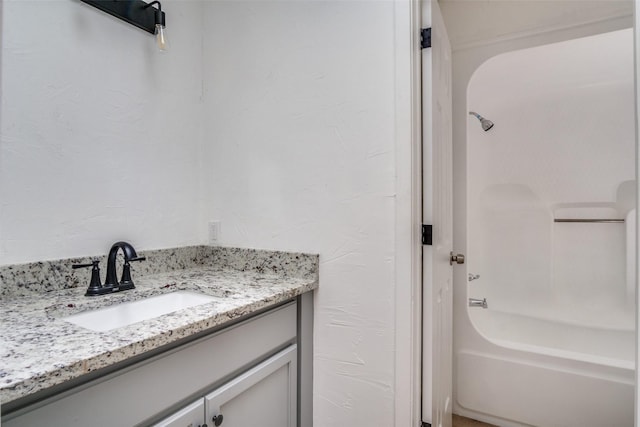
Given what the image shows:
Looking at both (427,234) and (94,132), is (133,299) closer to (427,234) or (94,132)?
(94,132)

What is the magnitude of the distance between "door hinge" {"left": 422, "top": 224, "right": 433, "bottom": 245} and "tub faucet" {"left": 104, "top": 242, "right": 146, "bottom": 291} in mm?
999

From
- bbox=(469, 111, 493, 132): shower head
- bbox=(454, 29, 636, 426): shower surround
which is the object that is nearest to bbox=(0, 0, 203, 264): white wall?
bbox=(454, 29, 636, 426): shower surround

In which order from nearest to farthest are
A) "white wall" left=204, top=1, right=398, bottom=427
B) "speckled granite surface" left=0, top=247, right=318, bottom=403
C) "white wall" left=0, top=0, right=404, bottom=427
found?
1. "speckled granite surface" left=0, top=247, right=318, bottom=403
2. "white wall" left=0, top=0, right=404, bottom=427
3. "white wall" left=204, top=1, right=398, bottom=427

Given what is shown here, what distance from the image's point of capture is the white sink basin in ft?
3.18

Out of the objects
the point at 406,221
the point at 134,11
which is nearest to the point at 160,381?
the point at 406,221

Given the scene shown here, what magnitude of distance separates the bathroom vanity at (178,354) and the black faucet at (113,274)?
4cm

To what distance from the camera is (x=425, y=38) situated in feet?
4.16

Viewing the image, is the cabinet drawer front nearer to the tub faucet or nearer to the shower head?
the tub faucet

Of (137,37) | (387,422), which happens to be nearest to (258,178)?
(137,37)

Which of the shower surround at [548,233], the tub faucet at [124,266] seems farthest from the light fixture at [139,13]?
the shower surround at [548,233]

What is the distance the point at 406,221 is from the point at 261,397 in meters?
0.76

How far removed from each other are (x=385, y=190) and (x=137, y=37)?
1.16m

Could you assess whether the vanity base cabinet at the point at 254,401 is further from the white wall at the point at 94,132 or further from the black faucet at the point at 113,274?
the white wall at the point at 94,132

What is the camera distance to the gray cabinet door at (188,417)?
82 cm
